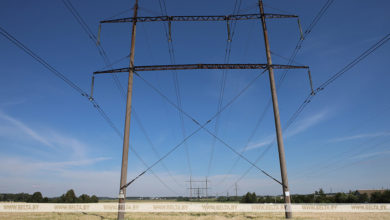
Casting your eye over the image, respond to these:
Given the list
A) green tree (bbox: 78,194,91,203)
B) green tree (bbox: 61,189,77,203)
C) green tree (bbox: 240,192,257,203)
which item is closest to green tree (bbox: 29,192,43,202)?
green tree (bbox: 61,189,77,203)

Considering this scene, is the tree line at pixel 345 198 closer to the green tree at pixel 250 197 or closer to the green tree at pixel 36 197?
the green tree at pixel 250 197

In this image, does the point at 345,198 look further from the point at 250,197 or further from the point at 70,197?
the point at 70,197

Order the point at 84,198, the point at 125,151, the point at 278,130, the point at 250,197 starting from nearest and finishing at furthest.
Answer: the point at 125,151, the point at 278,130, the point at 84,198, the point at 250,197

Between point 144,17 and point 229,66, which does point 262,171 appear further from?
point 144,17

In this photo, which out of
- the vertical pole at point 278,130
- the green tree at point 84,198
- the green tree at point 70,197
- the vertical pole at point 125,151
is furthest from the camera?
the green tree at point 84,198

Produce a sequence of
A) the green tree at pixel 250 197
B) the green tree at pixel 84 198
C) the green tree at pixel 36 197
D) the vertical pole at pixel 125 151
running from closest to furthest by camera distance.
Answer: the vertical pole at pixel 125 151, the green tree at pixel 84 198, the green tree at pixel 250 197, the green tree at pixel 36 197

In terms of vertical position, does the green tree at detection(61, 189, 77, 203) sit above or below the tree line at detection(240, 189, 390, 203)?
below

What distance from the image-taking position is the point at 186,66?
1805 cm

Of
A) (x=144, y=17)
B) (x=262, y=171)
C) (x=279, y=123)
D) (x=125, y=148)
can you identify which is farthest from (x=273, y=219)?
(x=144, y=17)

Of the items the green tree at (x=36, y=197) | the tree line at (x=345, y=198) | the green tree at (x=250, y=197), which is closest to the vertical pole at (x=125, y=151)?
the tree line at (x=345, y=198)

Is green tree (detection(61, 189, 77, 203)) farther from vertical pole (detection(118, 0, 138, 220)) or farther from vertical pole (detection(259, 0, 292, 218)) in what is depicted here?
vertical pole (detection(259, 0, 292, 218))

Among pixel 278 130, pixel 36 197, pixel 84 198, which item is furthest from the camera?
pixel 36 197

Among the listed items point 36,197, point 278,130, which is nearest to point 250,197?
point 278,130

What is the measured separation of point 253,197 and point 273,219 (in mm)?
108927
